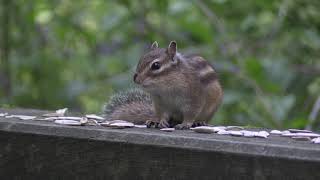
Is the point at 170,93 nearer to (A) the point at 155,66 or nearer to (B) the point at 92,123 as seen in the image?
(A) the point at 155,66

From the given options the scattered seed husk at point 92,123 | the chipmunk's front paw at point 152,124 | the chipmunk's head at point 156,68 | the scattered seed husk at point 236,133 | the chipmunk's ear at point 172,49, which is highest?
the chipmunk's ear at point 172,49

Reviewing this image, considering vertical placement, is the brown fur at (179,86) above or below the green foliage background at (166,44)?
below

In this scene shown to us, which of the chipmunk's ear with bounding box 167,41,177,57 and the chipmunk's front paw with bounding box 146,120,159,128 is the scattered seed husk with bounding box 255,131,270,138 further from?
the chipmunk's ear with bounding box 167,41,177,57

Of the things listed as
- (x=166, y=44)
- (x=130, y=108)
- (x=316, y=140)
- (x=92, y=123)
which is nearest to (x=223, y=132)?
(x=316, y=140)

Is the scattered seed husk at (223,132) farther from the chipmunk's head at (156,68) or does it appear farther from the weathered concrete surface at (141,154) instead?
the chipmunk's head at (156,68)

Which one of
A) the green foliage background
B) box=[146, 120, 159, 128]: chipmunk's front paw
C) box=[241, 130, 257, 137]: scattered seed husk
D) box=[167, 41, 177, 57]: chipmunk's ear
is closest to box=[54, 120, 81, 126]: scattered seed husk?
box=[146, 120, 159, 128]: chipmunk's front paw

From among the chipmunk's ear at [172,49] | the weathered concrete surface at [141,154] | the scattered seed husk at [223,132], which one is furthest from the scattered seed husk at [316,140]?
the chipmunk's ear at [172,49]
